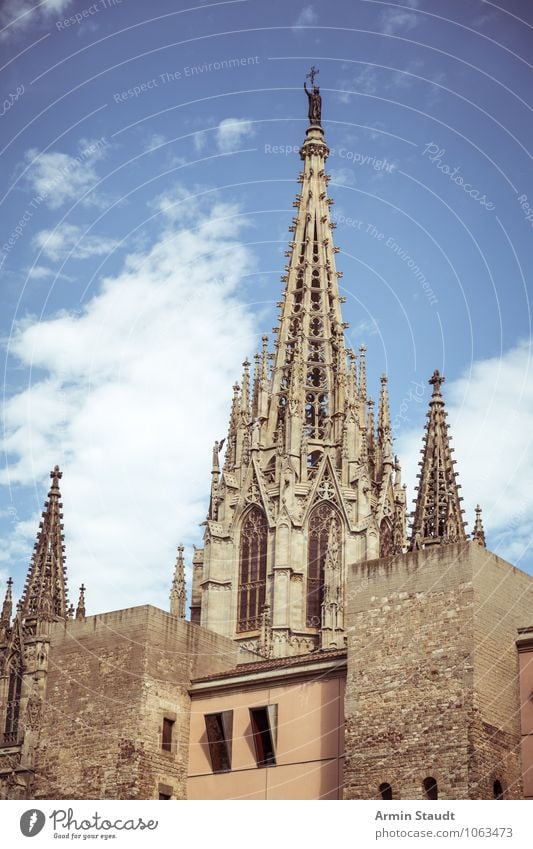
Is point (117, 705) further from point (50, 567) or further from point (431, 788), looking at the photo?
point (50, 567)

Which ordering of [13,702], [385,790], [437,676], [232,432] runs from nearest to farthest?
[385,790]
[437,676]
[13,702]
[232,432]

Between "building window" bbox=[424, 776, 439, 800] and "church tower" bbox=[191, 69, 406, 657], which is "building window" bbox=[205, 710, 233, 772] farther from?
"church tower" bbox=[191, 69, 406, 657]

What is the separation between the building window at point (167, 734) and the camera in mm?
42656

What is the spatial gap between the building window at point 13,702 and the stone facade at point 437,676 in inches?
754

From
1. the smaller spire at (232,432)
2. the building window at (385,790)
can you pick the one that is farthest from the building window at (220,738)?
the smaller spire at (232,432)

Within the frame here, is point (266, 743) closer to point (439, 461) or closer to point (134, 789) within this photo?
point (134, 789)

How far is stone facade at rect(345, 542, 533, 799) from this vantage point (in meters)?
37.2

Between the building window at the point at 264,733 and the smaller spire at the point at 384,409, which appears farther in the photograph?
the smaller spire at the point at 384,409

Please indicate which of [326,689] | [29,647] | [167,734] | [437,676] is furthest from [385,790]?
[29,647]

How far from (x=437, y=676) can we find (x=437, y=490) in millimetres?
13295

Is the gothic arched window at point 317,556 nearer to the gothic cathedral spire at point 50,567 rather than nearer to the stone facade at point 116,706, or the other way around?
the gothic cathedral spire at point 50,567

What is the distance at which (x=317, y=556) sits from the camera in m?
71.1
